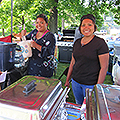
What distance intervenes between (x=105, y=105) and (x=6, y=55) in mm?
1581

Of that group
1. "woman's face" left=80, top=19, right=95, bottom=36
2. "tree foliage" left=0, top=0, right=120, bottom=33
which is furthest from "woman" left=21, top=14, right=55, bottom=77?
"tree foliage" left=0, top=0, right=120, bottom=33

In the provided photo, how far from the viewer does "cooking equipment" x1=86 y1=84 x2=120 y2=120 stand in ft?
1.68

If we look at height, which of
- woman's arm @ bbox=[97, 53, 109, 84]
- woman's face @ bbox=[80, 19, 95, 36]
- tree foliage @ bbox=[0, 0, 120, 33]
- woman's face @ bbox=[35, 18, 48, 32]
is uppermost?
tree foliage @ bbox=[0, 0, 120, 33]

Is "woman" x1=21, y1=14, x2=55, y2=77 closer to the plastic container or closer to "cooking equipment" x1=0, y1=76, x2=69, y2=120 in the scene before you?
the plastic container

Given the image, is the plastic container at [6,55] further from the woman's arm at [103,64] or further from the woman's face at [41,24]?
the woman's arm at [103,64]

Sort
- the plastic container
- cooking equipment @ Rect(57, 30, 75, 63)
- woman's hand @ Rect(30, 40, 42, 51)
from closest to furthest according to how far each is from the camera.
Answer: woman's hand @ Rect(30, 40, 42, 51)
the plastic container
cooking equipment @ Rect(57, 30, 75, 63)

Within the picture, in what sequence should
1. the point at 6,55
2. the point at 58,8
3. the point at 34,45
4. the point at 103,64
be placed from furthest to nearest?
the point at 58,8 → the point at 6,55 → the point at 34,45 → the point at 103,64

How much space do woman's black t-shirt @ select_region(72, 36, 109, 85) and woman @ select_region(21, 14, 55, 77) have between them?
0.40 metres

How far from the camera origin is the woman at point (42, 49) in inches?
62.6

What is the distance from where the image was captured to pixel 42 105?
→ 59 centimetres

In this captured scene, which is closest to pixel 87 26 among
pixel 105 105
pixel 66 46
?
pixel 105 105

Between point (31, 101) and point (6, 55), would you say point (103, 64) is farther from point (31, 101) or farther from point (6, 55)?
point (6, 55)

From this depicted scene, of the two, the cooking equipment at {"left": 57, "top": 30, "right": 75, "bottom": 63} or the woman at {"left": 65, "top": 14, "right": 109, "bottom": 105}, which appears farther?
the cooking equipment at {"left": 57, "top": 30, "right": 75, "bottom": 63}

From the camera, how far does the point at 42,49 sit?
5.21 ft
